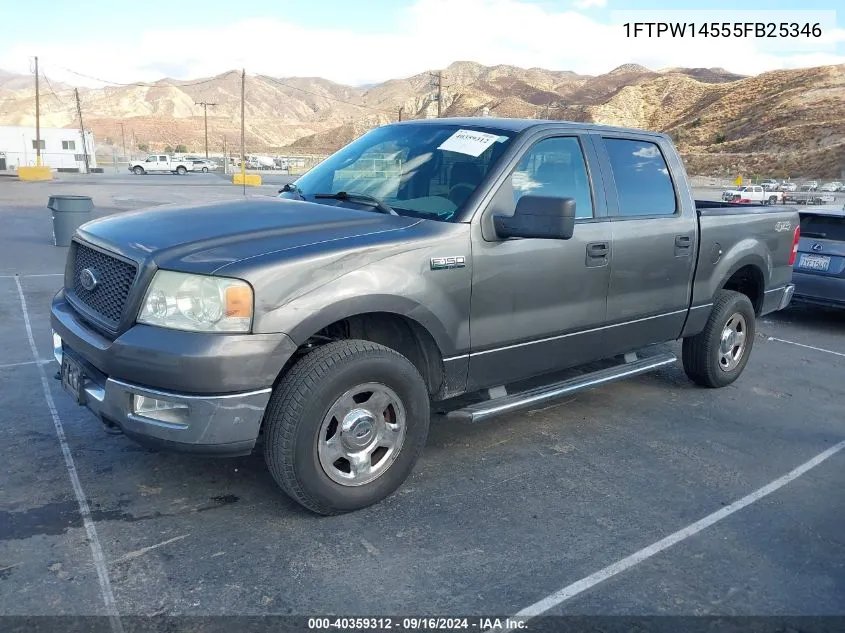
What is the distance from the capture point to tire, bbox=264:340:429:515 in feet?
10.8

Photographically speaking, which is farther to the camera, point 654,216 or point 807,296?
point 807,296

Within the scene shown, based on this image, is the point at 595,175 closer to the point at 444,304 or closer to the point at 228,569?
the point at 444,304

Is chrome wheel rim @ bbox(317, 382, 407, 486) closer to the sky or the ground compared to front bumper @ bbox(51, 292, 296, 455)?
closer to the ground

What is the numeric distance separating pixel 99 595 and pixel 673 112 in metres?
115

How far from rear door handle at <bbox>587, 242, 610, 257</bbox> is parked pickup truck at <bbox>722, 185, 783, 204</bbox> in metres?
38.5

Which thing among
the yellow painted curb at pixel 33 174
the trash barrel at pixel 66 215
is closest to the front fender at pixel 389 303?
the trash barrel at pixel 66 215

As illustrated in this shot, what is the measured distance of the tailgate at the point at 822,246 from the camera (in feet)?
27.5

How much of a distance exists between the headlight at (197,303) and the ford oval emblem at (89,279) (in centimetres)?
57

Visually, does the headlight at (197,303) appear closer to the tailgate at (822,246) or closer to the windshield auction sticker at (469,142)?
the windshield auction sticker at (469,142)

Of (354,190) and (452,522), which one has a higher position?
(354,190)

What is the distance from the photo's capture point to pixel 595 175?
4.57 m

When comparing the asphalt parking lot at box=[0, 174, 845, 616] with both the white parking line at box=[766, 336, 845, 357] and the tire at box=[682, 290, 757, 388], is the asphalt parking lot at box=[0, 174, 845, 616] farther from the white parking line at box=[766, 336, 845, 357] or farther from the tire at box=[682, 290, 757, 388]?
the white parking line at box=[766, 336, 845, 357]

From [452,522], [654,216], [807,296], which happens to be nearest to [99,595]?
[452,522]

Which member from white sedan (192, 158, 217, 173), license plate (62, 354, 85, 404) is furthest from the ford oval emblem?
white sedan (192, 158, 217, 173)
